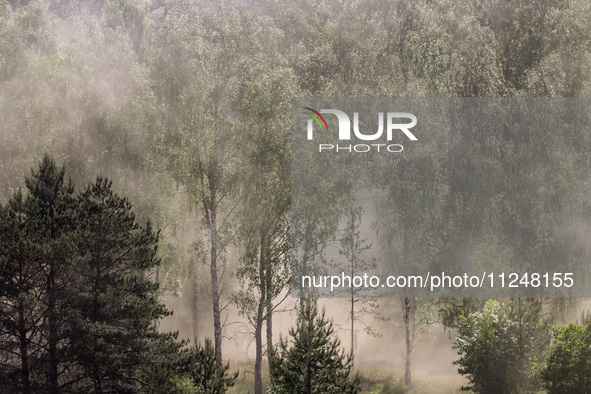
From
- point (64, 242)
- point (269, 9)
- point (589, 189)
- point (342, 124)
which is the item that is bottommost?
point (64, 242)

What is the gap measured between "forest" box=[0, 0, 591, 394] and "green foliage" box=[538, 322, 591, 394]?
0.39 feet

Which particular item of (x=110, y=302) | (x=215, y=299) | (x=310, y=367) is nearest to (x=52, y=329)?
(x=110, y=302)

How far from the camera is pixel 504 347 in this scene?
33438mm

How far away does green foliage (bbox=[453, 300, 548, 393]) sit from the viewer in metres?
33.0

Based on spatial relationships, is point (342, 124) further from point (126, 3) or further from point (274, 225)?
point (126, 3)

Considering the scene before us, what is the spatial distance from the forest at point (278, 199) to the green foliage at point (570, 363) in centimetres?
12

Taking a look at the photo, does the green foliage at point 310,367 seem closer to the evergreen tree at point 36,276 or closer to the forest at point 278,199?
the forest at point 278,199

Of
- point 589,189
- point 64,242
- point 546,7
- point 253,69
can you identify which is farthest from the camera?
point 546,7

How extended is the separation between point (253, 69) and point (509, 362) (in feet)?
75.1

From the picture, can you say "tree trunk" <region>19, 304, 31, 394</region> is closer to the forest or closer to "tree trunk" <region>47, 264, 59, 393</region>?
the forest

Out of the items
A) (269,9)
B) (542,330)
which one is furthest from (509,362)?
(269,9)

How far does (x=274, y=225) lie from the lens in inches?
1580

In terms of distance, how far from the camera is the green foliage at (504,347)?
3300 centimetres

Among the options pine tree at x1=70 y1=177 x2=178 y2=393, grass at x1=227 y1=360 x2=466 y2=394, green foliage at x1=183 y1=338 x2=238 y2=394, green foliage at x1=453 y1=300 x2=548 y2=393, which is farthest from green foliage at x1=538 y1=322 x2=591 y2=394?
pine tree at x1=70 y1=177 x2=178 y2=393
